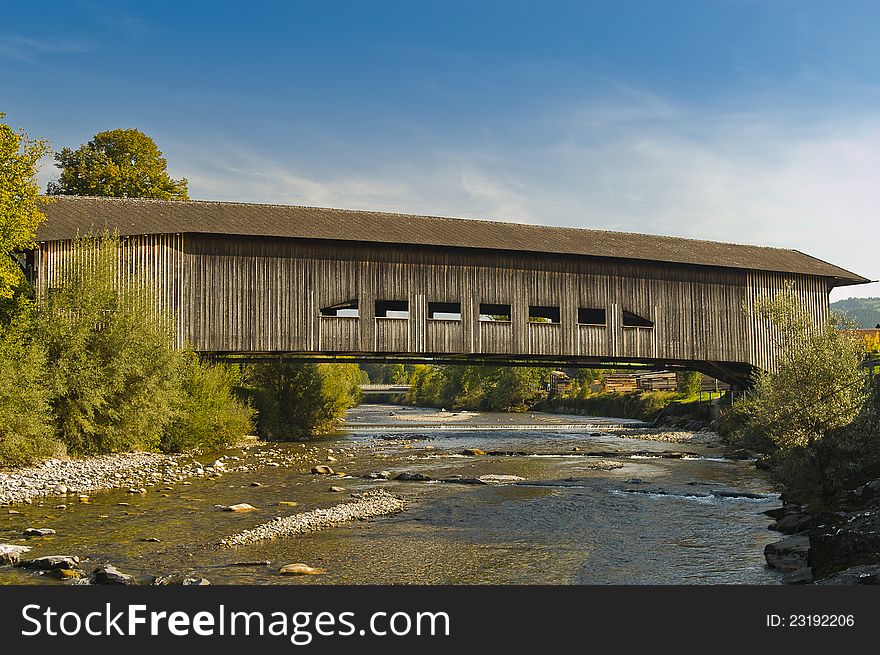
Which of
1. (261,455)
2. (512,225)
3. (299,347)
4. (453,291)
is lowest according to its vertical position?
(261,455)

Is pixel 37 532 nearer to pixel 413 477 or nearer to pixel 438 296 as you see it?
pixel 413 477

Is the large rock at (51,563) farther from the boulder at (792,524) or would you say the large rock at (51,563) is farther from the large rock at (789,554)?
the boulder at (792,524)

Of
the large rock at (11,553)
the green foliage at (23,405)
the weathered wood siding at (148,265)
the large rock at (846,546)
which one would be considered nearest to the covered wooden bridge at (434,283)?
the weathered wood siding at (148,265)

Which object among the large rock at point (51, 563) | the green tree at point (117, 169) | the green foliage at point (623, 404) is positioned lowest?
the green foliage at point (623, 404)

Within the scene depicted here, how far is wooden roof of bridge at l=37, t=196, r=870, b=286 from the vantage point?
18.9 m

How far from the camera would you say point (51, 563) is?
23.8 feet

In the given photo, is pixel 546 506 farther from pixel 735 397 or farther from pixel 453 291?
pixel 735 397

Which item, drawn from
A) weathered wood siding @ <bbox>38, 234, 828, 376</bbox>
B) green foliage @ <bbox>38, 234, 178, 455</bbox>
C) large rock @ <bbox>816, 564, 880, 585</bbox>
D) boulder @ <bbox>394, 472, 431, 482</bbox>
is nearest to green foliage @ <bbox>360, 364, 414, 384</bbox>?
weathered wood siding @ <bbox>38, 234, 828, 376</bbox>

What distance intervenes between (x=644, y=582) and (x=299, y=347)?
14423 millimetres

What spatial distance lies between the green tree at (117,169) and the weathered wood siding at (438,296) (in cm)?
980

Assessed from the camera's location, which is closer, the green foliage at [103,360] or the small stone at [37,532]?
the small stone at [37,532]

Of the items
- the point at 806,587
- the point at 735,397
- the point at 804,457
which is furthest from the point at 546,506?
the point at 735,397

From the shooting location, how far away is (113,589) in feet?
16.5

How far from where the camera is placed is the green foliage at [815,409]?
971 centimetres
